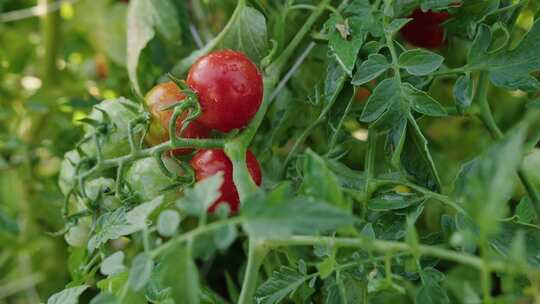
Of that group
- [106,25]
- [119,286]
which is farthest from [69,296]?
[106,25]

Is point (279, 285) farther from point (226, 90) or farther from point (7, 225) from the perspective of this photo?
point (7, 225)

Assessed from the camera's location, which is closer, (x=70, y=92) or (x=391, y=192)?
(x=391, y=192)

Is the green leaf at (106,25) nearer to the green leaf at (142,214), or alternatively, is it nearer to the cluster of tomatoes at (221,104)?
the cluster of tomatoes at (221,104)

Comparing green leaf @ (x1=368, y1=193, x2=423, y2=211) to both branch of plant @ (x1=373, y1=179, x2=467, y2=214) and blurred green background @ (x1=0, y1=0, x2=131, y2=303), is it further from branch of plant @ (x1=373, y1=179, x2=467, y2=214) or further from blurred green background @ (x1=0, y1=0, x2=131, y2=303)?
blurred green background @ (x1=0, y1=0, x2=131, y2=303)

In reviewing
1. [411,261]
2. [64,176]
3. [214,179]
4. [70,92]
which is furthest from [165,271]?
[70,92]

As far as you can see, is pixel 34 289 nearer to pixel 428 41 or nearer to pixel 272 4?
pixel 272 4

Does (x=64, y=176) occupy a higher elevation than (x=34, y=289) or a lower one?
higher

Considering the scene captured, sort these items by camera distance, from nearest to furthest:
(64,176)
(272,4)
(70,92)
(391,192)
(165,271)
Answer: (165,271), (391,192), (64,176), (272,4), (70,92)

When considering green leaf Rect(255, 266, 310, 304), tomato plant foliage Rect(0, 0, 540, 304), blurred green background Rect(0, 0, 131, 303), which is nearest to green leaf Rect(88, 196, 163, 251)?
tomato plant foliage Rect(0, 0, 540, 304)

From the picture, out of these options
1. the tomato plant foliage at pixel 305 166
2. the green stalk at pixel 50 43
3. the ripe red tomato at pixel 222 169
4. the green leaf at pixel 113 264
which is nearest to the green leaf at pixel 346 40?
the tomato plant foliage at pixel 305 166
